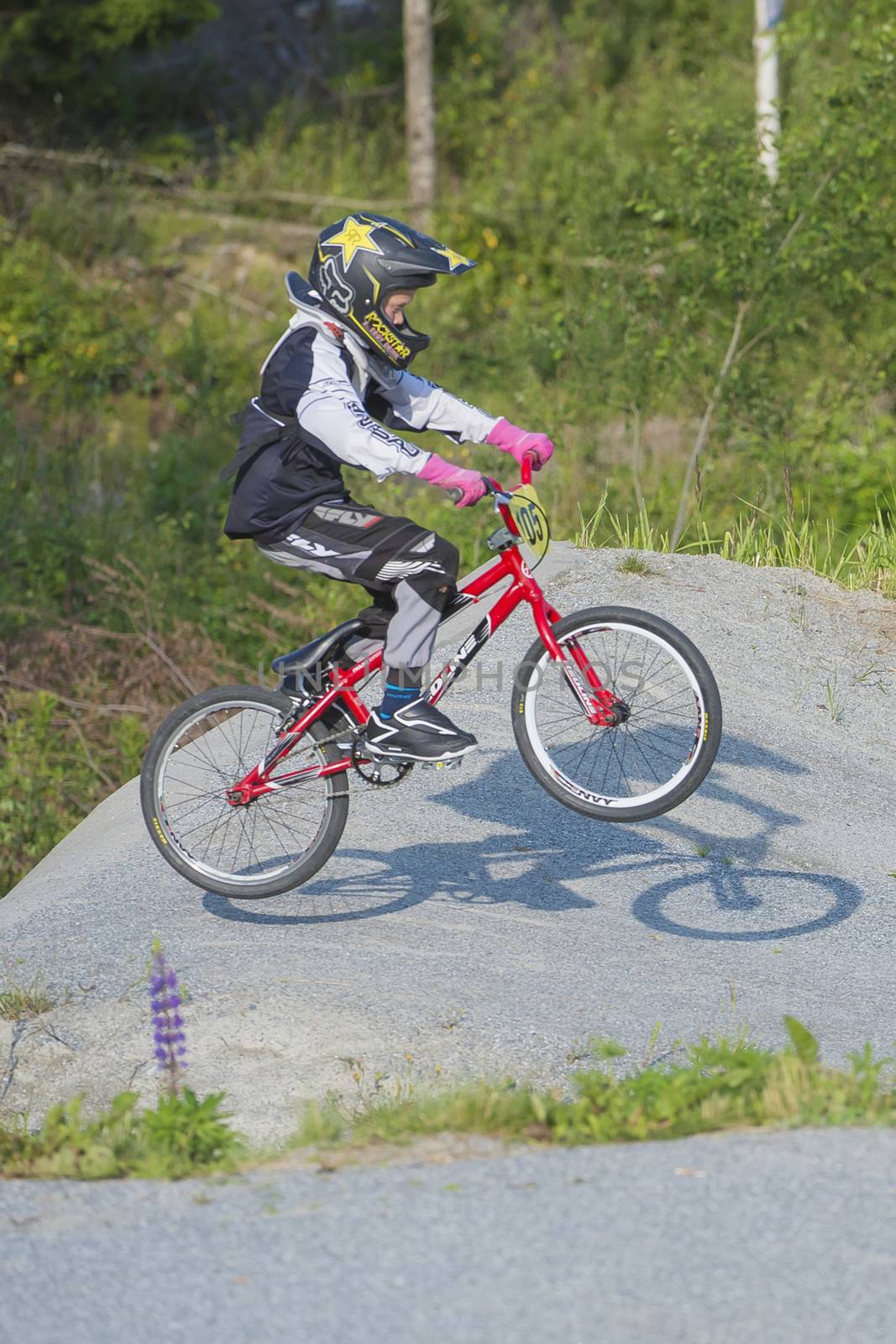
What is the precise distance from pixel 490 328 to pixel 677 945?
45.0ft

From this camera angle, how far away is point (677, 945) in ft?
18.7

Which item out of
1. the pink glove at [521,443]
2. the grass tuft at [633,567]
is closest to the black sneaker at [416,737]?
the pink glove at [521,443]

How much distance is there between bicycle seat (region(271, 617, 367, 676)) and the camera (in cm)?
548

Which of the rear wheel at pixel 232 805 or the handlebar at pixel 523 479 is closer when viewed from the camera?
the handlebar at pixel 523 479

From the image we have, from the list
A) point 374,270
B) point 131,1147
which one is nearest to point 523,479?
point 374,270

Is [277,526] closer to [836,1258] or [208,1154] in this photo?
[208,1154]

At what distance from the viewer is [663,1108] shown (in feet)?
12.7

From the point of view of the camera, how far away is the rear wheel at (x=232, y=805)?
18.1ft

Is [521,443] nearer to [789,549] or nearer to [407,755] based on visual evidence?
[407,755]

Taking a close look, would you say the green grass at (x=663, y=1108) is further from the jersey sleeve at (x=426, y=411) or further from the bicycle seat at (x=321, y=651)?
the jersey sleeve at (x=426, y=411)

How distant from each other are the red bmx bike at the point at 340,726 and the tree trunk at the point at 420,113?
589 inches

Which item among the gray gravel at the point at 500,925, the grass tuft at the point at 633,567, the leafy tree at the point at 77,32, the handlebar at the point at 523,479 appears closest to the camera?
the gray gravel at the point at 500,925

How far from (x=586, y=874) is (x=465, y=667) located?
3.96ft

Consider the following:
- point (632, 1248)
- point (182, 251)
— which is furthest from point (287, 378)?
point (182, 251)
